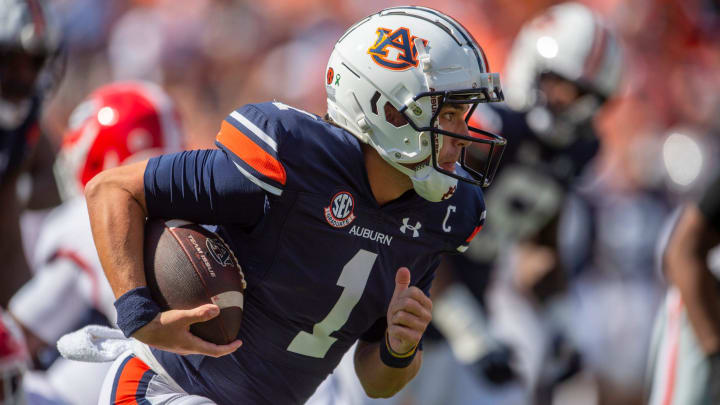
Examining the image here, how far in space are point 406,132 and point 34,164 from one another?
3.43 metres

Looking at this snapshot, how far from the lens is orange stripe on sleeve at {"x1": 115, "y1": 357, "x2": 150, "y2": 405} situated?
9.09ft

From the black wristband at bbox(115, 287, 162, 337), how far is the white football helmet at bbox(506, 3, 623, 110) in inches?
147

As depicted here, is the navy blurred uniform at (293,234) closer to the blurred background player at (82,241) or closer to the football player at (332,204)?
the football player at (332,204)

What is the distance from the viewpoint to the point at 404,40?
285cm

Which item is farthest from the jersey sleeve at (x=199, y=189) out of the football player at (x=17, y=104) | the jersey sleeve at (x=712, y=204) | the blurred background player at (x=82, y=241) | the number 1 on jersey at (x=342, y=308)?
the football player at (x=17, y=104)

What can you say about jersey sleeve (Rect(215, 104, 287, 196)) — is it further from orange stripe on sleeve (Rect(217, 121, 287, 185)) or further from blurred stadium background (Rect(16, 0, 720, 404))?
blurred stadium background (Rect(16, 0, 720, 404))

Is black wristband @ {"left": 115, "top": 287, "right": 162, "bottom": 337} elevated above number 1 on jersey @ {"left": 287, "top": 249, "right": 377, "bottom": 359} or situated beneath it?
elevated above

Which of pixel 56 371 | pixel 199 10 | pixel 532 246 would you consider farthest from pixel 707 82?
pixel 56 371

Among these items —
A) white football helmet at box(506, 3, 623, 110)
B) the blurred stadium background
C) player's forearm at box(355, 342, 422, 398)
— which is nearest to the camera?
player's forearm at box(355, 342, 422, 398)

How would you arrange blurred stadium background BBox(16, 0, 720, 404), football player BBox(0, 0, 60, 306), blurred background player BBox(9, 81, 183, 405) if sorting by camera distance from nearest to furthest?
blurred background player BBox(9, 81, 183, 405) < football player BBox(0, 0, 60, 306) < blurred stadium background BBox(16, 0, 720, 404)

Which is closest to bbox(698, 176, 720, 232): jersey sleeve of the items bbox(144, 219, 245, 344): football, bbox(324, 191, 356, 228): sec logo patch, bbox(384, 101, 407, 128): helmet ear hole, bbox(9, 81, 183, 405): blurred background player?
bbox(384, 101, 407, 128): helmet ear hole

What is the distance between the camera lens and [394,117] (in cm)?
289

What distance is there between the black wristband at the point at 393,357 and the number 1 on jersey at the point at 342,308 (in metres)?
0.14

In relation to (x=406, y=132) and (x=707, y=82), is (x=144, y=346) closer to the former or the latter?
(x=406, y=132)
